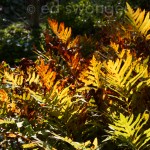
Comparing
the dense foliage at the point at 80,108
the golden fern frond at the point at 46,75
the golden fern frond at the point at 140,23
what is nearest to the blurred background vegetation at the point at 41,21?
the golden fern frond at the point at 140,23

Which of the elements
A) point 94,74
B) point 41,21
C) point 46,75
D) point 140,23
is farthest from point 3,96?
point 41,21

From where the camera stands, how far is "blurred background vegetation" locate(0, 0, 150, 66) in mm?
7590

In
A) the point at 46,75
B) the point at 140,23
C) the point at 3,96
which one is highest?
the point at 140,23

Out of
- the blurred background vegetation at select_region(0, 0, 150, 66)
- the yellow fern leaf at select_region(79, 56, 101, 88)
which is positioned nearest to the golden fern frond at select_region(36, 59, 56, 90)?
the yellow fern leaf at select_region(79, 56, 101, 88)

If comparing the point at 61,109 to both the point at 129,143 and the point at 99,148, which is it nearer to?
the point at 99,148

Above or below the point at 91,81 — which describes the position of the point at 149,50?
above

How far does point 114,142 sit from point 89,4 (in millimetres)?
7558

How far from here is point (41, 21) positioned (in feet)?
32.2

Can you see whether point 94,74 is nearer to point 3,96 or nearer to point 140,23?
point 3,96

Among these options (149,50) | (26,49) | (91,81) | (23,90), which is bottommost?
(26,49)

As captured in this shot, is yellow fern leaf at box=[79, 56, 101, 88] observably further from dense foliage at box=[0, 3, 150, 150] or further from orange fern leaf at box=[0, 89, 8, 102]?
orange fern leaf at box=[0, 89, 8, 102]

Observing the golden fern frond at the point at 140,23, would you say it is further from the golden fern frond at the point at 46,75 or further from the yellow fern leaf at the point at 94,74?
the golden fern frond at the point at 46,75

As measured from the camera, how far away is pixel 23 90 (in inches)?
74.2

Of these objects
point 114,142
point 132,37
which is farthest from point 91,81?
point 132,37
